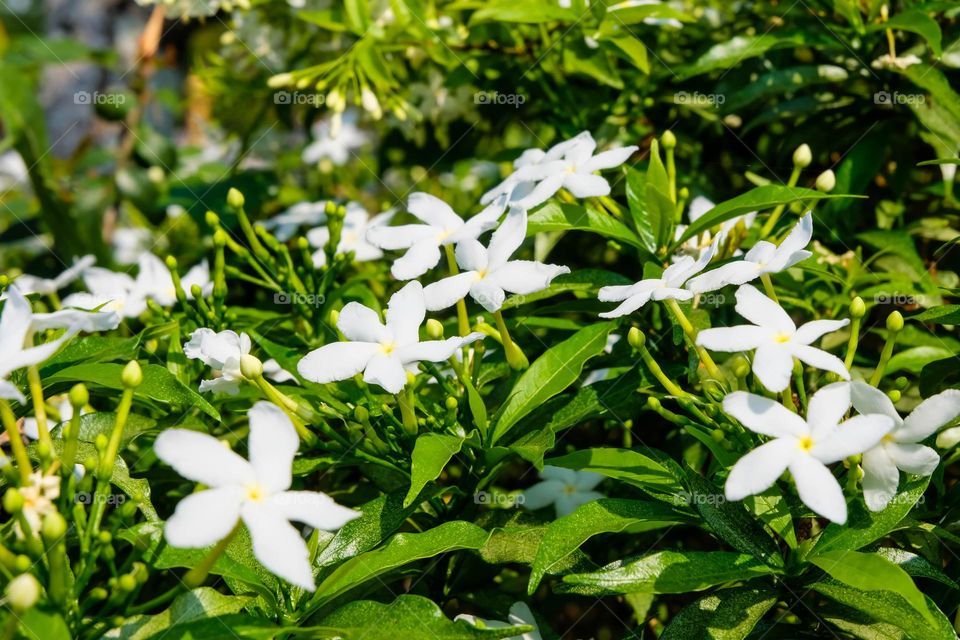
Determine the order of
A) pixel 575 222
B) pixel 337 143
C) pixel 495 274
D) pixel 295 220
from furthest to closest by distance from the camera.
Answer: pixel 337 143
pixel 295 220
pixel 575 222
pixel 495 274

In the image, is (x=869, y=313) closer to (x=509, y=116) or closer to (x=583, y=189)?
(x=583, y=189)

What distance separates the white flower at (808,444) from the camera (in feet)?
3.00

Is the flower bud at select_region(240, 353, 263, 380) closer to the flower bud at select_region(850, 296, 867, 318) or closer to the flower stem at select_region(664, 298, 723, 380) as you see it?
the flower stem at select_region(664, 298, 723, 380)

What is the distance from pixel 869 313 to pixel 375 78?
1154mm

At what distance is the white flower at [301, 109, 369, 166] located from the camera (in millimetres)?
2818

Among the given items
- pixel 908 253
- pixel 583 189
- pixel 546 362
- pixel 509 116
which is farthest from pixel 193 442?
pixel 509 116

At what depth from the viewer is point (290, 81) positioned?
1.99 metres

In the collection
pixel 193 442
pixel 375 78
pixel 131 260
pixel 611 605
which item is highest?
pixel 375 78

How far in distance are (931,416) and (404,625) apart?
63 centimetres

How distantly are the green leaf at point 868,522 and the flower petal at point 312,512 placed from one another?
56 centimetres

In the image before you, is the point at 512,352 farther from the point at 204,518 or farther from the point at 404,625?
the point at 204,518

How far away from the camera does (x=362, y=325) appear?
1143mm

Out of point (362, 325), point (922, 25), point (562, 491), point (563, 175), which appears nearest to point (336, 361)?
point (362, 325)

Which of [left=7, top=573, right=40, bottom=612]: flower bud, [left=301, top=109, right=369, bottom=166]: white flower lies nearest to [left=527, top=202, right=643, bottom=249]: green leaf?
[left=7, top=573, right=40, bottom=612]: flower bud
